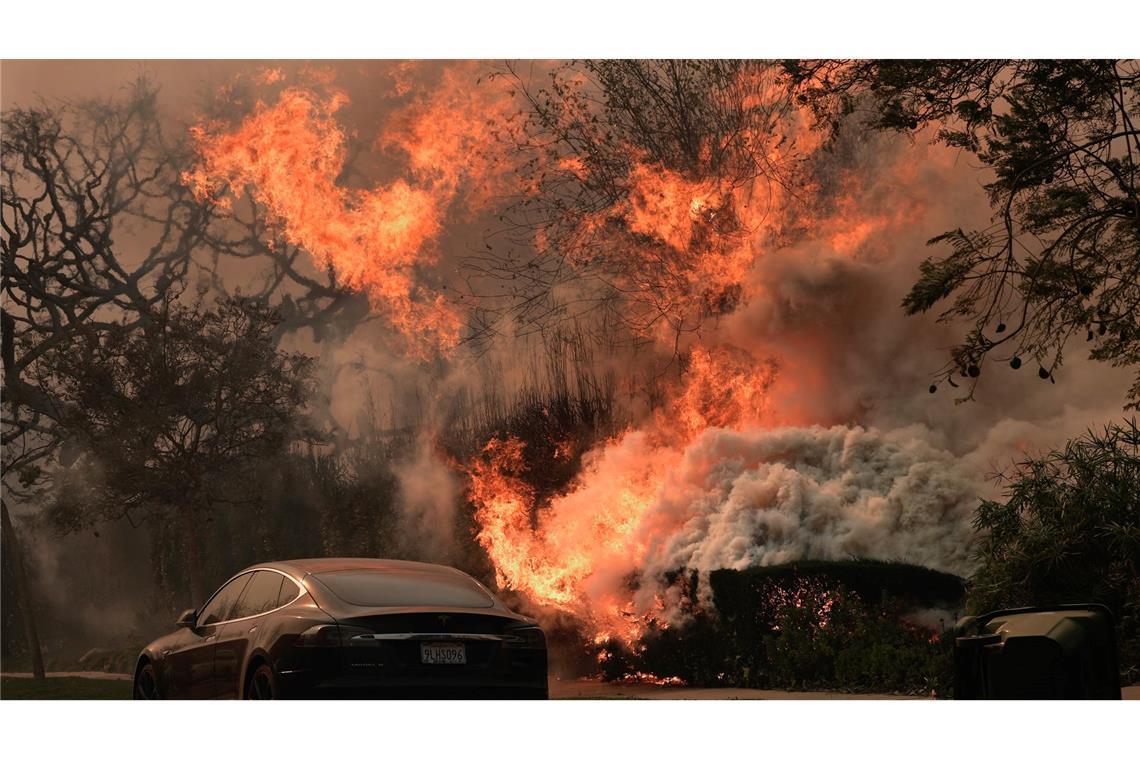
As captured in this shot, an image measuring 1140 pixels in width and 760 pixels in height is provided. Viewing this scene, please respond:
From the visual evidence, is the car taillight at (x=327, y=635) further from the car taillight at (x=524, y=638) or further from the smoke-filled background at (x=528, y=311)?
the smoke-filled background at (x=528, y=311)

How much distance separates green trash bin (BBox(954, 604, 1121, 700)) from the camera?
899 centimetres

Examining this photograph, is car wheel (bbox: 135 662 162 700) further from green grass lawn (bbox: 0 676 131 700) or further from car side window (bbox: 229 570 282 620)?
green grass lawn (bbox: 0 676 131 700)

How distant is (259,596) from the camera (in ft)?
33.0

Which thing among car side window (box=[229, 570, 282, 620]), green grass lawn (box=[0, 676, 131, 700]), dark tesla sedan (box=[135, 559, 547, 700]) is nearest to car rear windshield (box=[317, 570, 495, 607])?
dark tesla sedan (box=[135, 559, 547, 700])

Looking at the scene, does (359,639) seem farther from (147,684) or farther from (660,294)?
(660,294)

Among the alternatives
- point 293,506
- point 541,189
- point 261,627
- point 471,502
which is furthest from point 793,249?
point 261,627

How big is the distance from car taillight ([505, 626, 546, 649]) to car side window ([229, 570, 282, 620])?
170 cm

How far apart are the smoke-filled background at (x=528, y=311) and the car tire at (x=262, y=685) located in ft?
16.1

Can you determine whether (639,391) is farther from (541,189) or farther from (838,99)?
(838,99)

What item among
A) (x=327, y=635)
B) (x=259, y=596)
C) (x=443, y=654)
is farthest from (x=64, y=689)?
(x=443, y=654)

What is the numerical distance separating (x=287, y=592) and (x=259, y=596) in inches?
16.6

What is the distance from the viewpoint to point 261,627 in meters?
9.55

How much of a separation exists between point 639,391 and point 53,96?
22.6 ft

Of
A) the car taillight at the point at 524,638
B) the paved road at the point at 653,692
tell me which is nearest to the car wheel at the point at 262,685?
the car taillight at the point at 524,638
